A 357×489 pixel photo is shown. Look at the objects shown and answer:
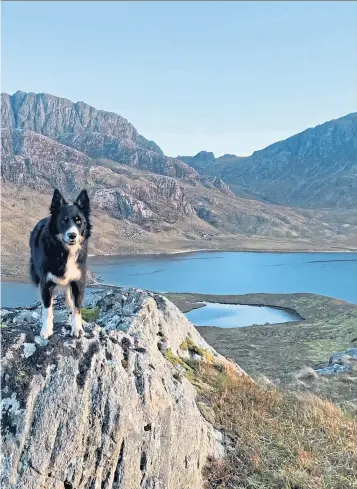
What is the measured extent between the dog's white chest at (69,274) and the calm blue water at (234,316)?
2825 inches

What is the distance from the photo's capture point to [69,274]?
7777 millimetres

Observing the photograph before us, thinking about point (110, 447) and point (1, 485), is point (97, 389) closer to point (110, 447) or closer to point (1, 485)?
point (110, 447)

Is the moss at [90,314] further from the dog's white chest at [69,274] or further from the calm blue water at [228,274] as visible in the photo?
the calm blue water at [228,274]

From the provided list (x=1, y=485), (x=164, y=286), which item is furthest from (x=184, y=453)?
(x=164, y=286)

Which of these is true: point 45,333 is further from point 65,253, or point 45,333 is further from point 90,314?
point 90,314

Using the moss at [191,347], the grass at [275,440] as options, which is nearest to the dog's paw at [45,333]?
the grass at [275,440]

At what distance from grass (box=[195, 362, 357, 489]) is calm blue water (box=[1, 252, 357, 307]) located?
82697 millimetres

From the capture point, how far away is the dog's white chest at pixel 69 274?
7.68 meters

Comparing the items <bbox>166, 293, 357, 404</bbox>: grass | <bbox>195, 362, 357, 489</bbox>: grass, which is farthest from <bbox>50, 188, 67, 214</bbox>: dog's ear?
<bbox>166, 293, 357, 404</bbox>: grass

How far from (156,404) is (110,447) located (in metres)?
1.07

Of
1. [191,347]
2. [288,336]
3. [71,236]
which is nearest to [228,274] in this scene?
[288,336]

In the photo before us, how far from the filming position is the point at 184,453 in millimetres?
8156

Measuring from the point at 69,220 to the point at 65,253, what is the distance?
1.81 ft

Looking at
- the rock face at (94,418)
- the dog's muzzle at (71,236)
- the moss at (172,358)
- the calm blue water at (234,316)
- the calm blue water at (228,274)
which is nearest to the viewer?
the rock face at (94,418)
